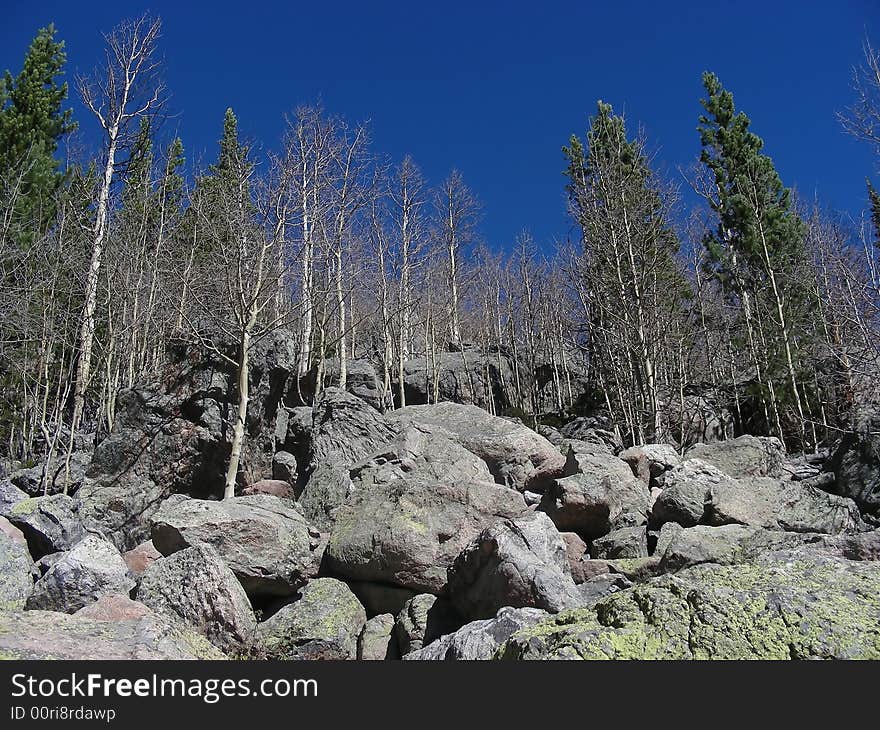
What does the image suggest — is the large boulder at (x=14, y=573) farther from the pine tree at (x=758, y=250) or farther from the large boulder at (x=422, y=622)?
the pine tree at (x=758, y=250)

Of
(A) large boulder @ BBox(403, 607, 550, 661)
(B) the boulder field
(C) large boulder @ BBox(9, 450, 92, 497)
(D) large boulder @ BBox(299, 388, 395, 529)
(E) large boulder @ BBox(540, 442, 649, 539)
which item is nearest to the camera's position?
(B) the boulder field

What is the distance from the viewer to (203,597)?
5855 millimetres

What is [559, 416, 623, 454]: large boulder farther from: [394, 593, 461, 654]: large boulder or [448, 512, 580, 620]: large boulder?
[394, 593, 461, 654]: large boulder

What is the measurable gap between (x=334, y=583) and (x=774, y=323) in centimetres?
1617

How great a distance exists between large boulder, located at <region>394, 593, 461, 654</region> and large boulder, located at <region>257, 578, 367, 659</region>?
0.51 meters

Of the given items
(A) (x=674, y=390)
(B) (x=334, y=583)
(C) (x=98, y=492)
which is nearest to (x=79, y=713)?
(B) (x=334, y=583)

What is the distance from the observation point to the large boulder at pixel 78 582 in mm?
5844

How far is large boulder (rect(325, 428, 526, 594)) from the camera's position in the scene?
7.42 m

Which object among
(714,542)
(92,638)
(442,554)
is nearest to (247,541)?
(442,554)

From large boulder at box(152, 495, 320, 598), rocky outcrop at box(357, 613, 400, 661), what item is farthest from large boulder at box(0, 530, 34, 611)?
rocky outcrop at box(357, 613, 400, 661)

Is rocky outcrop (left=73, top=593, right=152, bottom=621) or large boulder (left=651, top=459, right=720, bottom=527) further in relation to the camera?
large boulder (left=651, top=459, right=720, bottom=527)

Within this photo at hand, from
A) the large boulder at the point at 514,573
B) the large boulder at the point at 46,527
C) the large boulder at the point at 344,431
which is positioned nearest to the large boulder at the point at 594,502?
the large boulder at the point at 514,573

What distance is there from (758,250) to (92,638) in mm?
24329

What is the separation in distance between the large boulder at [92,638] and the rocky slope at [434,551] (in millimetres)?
17
